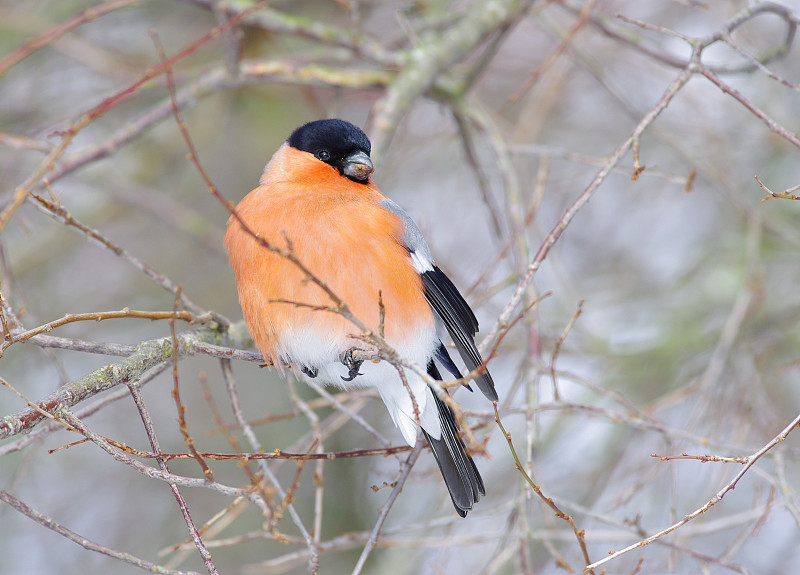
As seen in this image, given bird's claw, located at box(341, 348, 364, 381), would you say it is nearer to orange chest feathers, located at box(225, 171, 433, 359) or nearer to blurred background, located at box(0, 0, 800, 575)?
orange chest feathers, located at box(225, 171, 433, 359)

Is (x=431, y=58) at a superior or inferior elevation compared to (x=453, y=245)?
inferior

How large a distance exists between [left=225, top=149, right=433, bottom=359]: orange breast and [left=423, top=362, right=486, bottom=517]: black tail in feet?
1.23

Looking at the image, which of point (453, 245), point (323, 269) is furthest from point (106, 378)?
point (453, 245)

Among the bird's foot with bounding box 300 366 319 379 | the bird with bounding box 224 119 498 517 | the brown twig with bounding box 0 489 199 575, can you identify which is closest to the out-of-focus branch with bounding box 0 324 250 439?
the brown twig with bounding box 0 489 199 575

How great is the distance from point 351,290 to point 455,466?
0.77 meters

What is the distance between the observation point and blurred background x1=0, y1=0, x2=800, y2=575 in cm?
334

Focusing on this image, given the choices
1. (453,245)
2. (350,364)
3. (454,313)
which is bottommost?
(350,364)

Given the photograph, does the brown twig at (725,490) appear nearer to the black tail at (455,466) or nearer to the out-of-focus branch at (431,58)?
the black tail at (455,466)

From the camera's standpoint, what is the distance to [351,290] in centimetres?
246

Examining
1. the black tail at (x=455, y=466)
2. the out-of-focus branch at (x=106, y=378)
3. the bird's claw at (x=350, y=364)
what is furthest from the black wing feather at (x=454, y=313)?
the out-of-focus branch at (x=106, y=378)

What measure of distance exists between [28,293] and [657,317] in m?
3.67

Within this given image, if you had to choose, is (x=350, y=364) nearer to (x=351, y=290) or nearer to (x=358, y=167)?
(x=351, y=290)

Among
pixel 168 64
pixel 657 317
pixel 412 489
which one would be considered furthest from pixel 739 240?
pixel 168 64

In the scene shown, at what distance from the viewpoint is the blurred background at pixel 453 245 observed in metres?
3.34
